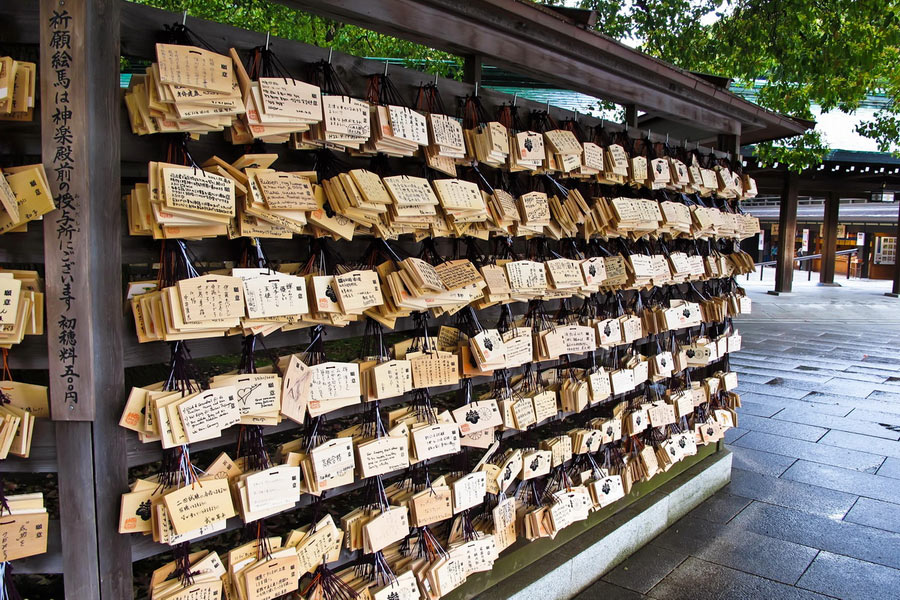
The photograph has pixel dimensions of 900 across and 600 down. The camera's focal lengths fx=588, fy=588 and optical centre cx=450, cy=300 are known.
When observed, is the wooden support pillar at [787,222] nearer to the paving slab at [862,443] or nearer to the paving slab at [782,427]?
the paving slab at [782,427]

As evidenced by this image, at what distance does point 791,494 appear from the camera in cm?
511

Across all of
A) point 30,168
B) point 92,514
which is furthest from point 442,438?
point 30,168

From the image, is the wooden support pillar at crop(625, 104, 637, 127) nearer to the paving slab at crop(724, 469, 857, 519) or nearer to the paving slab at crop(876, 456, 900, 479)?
the paving slab at crop(724, 469, 857, 519)

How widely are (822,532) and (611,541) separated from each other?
1.83 m

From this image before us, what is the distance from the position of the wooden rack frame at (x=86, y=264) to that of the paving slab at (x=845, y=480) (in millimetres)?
5587

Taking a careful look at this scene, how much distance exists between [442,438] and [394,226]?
38.9 inches

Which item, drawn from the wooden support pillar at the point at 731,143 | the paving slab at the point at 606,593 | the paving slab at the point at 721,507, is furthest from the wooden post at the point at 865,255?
the paving slab at the point at 606,593

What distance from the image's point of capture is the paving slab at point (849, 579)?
145 inches

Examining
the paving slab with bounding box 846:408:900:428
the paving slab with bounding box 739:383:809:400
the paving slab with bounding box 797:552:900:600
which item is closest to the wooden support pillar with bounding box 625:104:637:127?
the paving slab with bounding box 797:552:900:600

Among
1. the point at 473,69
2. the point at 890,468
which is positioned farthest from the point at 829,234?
the point at 473,69

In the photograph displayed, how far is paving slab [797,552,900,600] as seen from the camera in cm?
368

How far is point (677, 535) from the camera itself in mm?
4434

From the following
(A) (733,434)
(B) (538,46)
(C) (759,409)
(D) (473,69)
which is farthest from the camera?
(C) (759,409)

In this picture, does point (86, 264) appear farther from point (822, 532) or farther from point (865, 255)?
point (865, 255)
